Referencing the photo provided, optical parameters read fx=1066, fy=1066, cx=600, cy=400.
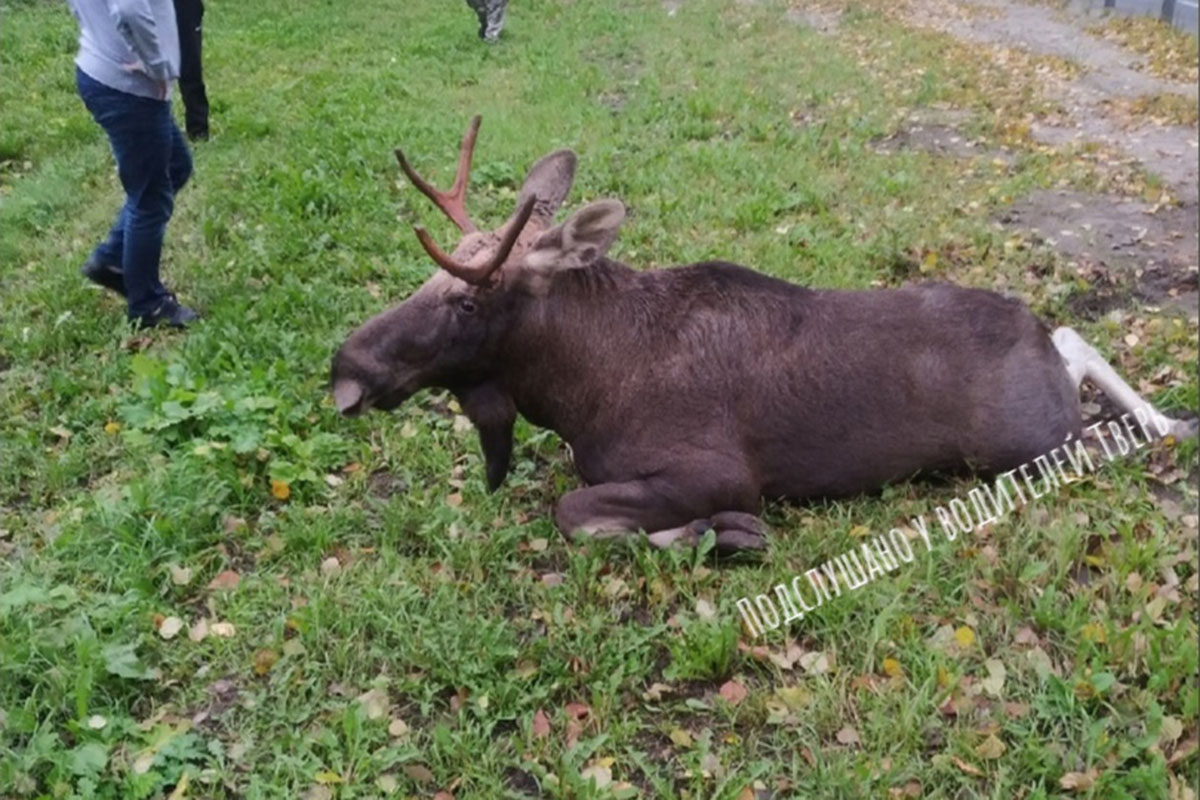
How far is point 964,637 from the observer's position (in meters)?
3.92

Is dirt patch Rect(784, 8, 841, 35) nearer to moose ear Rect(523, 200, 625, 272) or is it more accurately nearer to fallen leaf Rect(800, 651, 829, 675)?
A: moose ear Rect(523, 200, 625, 272)

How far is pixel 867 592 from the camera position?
422 centimetres

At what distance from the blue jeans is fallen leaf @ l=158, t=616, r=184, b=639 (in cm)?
338

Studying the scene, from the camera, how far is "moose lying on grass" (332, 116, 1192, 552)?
15.2 feet

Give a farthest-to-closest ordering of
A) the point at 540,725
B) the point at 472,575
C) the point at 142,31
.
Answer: the point at 142,31 < the point at 472,575 < the point at 540,725

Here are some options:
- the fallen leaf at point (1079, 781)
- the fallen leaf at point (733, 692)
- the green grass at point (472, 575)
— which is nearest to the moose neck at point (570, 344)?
the green grass at point (472, 575)

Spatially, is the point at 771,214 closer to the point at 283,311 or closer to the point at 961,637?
the point at 283,311

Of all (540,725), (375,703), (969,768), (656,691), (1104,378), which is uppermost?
(1104,378)

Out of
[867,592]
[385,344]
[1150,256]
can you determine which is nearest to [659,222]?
[1150,256]

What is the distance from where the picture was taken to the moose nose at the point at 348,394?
464 cm

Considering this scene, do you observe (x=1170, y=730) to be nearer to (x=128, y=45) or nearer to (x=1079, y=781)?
(x=1079, y=781)

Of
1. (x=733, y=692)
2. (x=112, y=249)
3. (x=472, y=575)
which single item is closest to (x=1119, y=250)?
(x=733, y=692)

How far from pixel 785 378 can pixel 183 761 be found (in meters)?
2.87

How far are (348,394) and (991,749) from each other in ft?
9.48
